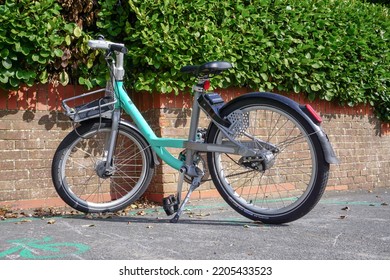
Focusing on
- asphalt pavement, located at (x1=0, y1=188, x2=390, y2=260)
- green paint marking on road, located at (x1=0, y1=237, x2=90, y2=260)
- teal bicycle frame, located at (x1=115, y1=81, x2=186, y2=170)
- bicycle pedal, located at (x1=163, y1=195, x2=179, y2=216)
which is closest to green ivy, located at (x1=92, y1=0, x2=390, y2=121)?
teal bicycle frame, located at (x1=115, y1=81, x2=186, y2=170)

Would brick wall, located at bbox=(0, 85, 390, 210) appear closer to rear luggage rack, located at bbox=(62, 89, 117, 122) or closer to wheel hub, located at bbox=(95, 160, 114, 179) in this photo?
rear luggage rack, located at bbox=(62, 89, 117, 122)

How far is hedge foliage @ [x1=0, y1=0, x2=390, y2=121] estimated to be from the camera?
5316mm

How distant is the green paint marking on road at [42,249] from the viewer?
3.02 m

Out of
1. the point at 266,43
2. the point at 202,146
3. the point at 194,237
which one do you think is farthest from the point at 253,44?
the point at 194,237

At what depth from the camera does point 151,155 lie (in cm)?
448

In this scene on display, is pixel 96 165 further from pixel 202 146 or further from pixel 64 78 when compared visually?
pixel 64 78

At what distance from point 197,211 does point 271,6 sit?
2.76 metres

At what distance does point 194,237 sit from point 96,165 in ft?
4.13

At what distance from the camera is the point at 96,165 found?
443 cm

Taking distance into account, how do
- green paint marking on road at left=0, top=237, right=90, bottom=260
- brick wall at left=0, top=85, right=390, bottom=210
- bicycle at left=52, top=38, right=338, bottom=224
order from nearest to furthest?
green paint marking on road at left=0, top=237, right=90, bottom=260 < bicycle at left=52, top=38, right=338, bottom=224 < brick wall at left=0, top=85, right=390, bottom=210

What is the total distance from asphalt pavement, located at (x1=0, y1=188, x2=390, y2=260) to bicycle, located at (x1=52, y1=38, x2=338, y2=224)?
174 millimetres

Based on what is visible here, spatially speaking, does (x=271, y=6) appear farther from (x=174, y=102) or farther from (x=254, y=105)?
(x=254, y=105)

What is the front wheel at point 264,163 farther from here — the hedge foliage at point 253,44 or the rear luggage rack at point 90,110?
the hedge foliage at point 253,44
